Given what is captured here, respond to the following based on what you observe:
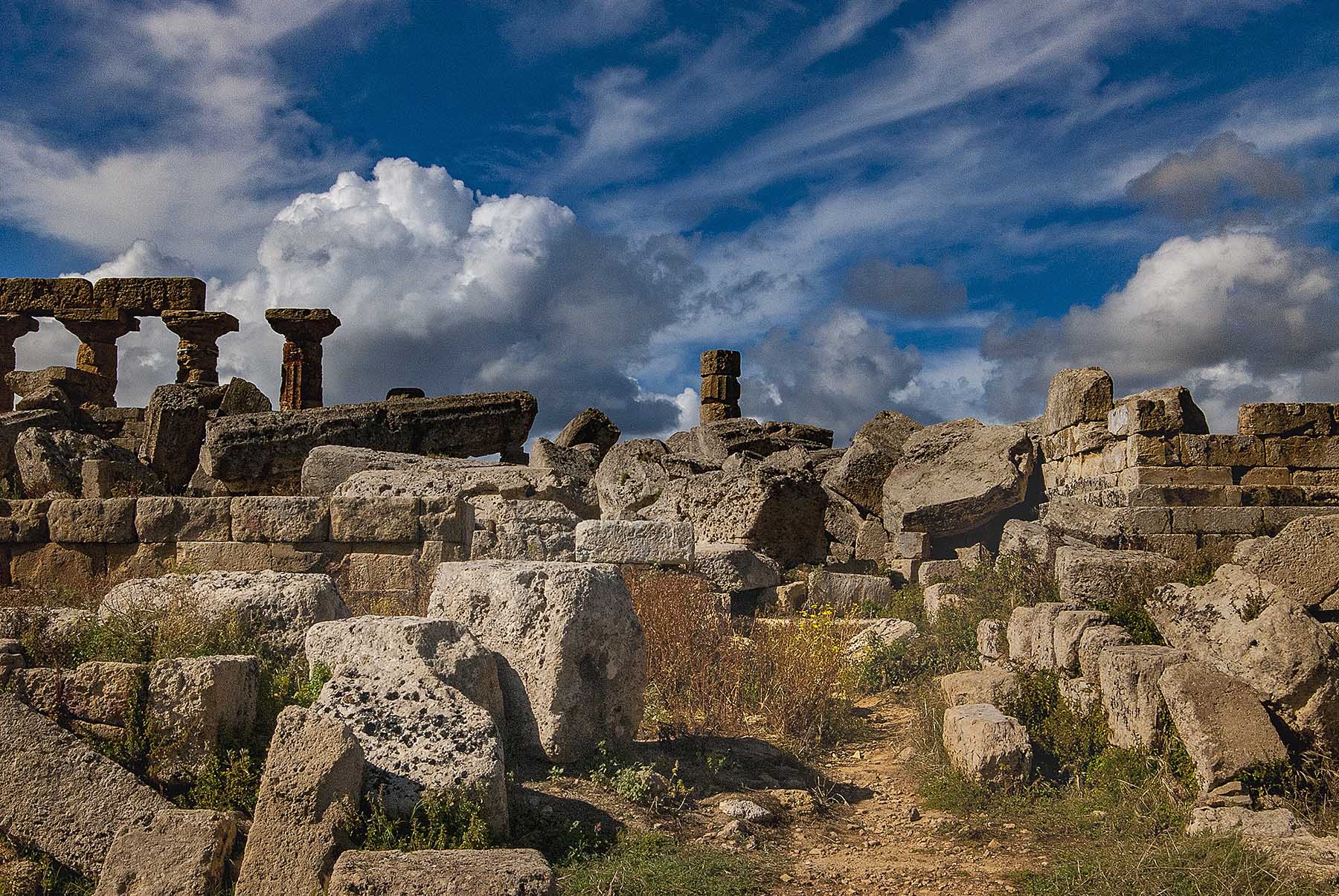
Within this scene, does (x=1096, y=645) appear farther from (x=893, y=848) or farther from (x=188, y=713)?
(x=188, y=713)

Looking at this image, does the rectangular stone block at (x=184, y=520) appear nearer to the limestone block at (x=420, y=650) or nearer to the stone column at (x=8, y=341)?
the limestone block at (x=420, y=650)

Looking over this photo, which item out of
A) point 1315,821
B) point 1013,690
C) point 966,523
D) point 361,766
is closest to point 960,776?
point 1013,690

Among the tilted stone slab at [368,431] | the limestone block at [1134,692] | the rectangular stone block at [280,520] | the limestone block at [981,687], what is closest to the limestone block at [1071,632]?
the limestone block at [981,687]

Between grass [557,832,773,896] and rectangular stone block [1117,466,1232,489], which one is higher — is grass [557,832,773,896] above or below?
below

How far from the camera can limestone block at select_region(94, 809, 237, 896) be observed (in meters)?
4.04

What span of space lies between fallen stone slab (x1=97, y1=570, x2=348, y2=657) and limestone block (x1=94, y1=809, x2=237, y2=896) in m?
1.67

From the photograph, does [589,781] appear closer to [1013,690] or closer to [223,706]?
[223,706]

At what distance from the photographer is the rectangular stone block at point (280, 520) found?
9.02 metres

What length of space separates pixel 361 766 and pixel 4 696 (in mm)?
1830

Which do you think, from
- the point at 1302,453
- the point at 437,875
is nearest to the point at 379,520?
the point at 437,875

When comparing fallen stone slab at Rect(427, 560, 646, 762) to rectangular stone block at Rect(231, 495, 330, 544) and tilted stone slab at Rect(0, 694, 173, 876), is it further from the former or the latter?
rectangular stone block at Rect(231, 495, 330, 544)

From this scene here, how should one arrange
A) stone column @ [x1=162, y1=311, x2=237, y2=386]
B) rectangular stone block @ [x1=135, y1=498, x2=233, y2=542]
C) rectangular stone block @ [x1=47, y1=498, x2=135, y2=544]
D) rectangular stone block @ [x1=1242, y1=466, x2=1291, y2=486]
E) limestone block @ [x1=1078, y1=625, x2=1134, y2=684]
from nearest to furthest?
limestone block @ [x1=1078, y1=625, x2=1134, y2=684] → rectangular stone block @ [x1=135, y1=498, x2=233, y2=542] → rectangular stone block @ [x1=47, y1=498, x2=135, y2=544] → rectangular stone block @ [x1=1242, y1=466, x2=1291, y2=486] → stone column @ [x1=162, y1=311, x2=237, y2=386]

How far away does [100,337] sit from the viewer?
73.7 ft

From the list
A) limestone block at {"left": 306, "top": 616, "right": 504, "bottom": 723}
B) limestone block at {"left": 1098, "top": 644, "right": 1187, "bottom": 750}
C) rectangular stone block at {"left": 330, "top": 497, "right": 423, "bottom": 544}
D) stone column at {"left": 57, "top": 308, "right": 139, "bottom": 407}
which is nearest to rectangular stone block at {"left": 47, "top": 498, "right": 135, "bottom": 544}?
rectangular stone block at {"left": 330, "top": 497, "right": 423, "bottom": 544}
